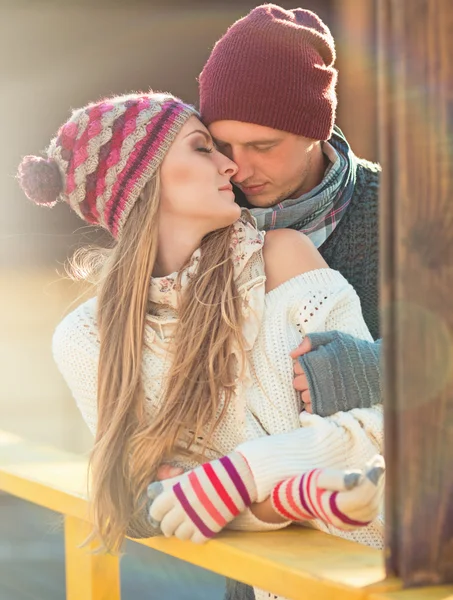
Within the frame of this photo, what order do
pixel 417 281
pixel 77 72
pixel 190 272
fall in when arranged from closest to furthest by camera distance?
pixel 417 281
pixel 190 272
pixel 77 72

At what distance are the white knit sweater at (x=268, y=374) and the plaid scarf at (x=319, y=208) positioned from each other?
0.17 metres

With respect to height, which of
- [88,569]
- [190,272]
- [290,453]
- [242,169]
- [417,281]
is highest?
[417,281]

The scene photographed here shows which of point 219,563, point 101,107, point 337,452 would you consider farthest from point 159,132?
point 219,563

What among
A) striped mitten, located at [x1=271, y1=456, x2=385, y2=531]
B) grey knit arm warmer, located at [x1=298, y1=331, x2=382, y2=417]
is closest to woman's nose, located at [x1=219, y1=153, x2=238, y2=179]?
grey knit arm warmer, located at [x1=298, y1=331, x2=382, y2=417]

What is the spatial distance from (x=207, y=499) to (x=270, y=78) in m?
1.11

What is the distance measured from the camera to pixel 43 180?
6.64 feet

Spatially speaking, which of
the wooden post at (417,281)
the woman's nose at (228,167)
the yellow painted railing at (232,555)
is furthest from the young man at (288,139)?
the wooden post at (417,281)

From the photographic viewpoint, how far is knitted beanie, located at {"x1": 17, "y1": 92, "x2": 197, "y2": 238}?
6.35ft

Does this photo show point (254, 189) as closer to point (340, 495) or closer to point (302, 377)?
point (302, 377)

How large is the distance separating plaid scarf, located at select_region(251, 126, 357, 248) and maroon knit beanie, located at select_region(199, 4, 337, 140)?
0.39 feet

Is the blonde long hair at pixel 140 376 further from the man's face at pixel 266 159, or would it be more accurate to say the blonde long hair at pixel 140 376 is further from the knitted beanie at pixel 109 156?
the man's face at pixel 266 159

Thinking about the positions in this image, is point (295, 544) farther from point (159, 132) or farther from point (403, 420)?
point (159, 132)

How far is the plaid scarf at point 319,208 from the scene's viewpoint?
2.13 m

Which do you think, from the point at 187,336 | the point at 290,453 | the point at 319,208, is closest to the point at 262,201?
the point at 319,208
